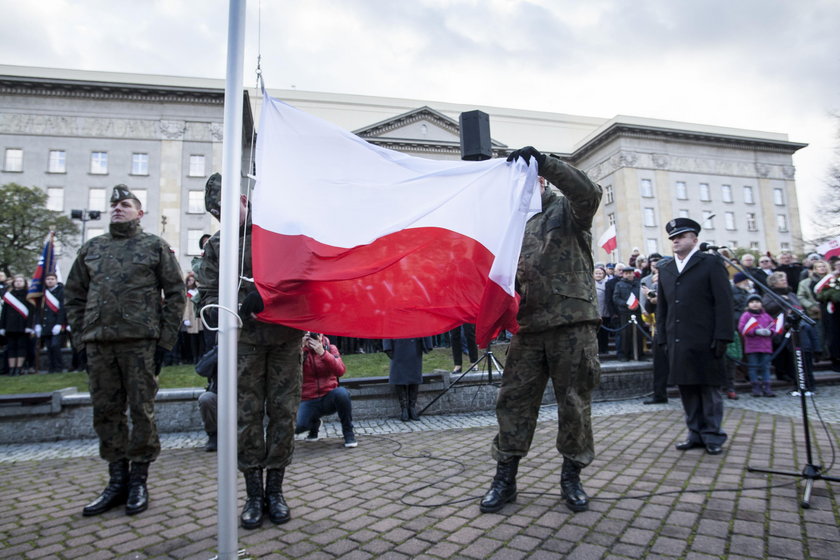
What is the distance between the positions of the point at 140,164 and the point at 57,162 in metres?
5.77

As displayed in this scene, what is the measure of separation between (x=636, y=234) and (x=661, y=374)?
4429cm

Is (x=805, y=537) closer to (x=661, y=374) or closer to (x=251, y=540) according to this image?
(x=251, y=540)

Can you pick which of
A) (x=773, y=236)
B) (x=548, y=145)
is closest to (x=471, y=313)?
(x=773, y=236)

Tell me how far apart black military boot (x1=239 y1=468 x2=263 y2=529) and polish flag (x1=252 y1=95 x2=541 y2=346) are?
117 centimetres

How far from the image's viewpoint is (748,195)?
54.8 meters

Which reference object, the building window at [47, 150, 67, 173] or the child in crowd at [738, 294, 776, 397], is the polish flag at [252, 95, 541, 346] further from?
the building window at [47, 150, 67, 173]

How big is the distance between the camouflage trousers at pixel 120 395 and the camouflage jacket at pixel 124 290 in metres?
0.12

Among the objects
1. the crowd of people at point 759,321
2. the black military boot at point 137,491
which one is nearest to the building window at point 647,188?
the crowd of people at point 759,321

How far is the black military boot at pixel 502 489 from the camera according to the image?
3.63 meters

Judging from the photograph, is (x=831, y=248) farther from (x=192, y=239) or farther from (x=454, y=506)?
(x=192, y=239)

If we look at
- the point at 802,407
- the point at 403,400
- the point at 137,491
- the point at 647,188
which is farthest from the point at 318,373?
the point at 647,188

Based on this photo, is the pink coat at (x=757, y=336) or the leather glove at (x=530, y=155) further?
the pink coat at (x=757, y=336)

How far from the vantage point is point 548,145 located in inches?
2685

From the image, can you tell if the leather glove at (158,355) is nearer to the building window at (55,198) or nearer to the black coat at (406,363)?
the black coat at (406,363)
